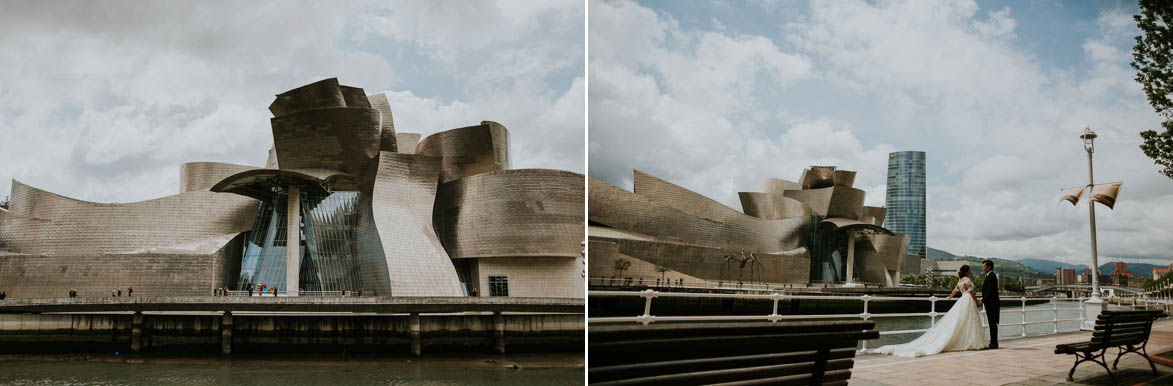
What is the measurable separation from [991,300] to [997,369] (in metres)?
1.31

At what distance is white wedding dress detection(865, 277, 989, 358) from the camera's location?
169 inches

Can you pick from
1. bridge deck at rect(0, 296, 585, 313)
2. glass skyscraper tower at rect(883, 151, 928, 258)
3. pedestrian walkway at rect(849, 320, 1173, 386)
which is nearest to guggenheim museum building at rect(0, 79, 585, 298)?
bridge deck at rect(0, 296, 585, 313)

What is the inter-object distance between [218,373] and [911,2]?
32.2 feet

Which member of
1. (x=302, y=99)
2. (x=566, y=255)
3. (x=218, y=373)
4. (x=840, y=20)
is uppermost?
(x=302, y=99)

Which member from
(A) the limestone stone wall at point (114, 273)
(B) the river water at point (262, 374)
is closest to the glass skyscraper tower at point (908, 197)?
(A) the limestone stone wall at point (114, 273)

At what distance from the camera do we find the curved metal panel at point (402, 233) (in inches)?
797

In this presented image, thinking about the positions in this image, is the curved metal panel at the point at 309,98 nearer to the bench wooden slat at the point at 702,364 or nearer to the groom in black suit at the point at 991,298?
the groom in black suit at the point at 991,298

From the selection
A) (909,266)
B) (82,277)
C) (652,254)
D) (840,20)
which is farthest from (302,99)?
(909,266)

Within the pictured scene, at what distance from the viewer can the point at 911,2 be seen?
15.8 ft

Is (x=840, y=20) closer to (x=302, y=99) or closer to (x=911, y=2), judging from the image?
(x=911, y=2)

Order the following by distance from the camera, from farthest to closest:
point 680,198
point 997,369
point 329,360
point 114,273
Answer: point 680,198, point 114,273, point 329,360, point 997,369

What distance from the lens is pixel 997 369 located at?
352 cm

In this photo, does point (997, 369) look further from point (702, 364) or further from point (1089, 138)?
point (702, 364)

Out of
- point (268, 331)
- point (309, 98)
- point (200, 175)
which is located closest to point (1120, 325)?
point (268, 331)
